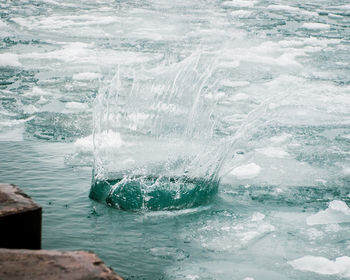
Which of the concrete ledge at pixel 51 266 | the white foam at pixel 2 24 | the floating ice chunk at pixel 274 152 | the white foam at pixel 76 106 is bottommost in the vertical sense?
the floating ice chunk at pixel 274 152

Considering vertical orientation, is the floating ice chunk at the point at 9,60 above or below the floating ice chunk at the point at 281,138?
above

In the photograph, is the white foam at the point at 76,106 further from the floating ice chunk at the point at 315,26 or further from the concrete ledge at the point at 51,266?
the floating ice chunk at the point at 315,26

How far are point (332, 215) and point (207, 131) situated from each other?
8.35ft

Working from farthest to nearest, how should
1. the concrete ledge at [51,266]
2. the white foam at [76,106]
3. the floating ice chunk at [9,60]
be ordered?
the floating ice chunk at [9,60] < the white foam at [76,106] < the concrete ledge at [51,266]

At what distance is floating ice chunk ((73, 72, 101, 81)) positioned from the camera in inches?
350

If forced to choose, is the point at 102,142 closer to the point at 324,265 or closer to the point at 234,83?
the point at 324,265

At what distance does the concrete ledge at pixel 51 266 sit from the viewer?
2062mm

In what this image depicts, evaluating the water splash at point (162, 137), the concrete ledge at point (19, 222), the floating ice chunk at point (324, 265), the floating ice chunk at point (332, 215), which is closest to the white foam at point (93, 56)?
the water splash at point (162, 137)

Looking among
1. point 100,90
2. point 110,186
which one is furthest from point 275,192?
point 100,90

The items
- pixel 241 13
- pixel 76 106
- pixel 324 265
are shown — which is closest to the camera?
pixel 324 265

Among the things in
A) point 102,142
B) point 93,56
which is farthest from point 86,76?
point 102,142

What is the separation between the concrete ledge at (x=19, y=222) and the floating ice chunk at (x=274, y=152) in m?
3.78

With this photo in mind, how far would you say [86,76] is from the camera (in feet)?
29.4

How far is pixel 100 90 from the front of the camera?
8.28 meters
